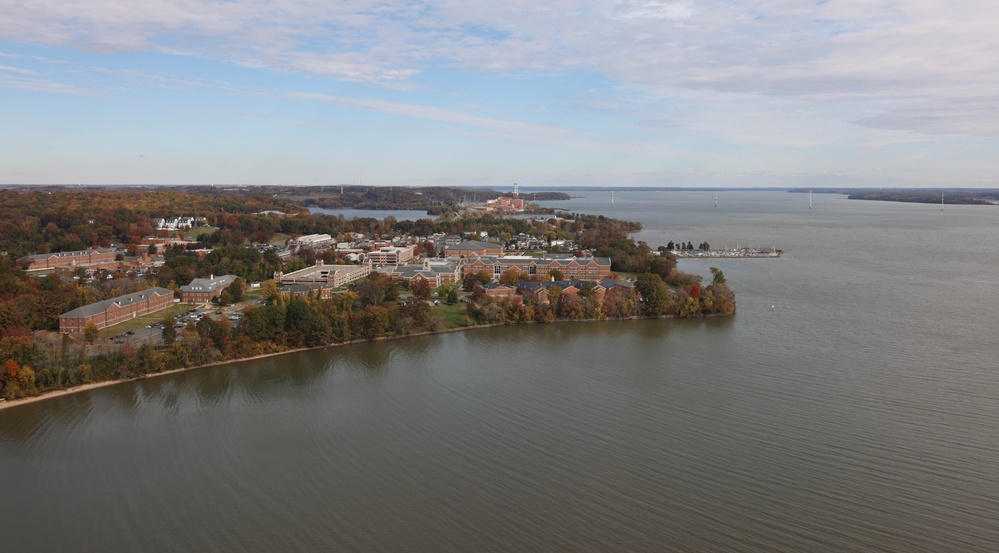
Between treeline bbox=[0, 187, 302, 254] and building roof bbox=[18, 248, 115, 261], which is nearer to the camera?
building roof bbox=[18, 248, 115, 261]

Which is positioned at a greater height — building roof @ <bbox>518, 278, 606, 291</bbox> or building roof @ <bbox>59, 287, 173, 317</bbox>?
building roof @ <bbox>518, 278, 606, 291</bbox>

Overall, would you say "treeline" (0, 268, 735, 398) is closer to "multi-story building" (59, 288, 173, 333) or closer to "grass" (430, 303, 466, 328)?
"grass" (430, 303, 466, 328)

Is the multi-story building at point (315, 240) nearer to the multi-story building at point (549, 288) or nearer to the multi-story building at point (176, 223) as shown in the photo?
the multi-story building at point (176, 223)

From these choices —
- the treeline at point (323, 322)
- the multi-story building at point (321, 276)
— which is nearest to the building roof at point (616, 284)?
the treeline at point (323, 322)

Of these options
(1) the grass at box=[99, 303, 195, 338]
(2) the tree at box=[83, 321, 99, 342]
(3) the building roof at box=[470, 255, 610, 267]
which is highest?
(3) the building roof at box=[470, 255, 610, 267]

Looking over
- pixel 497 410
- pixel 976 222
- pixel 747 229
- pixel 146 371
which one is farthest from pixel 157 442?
pixel 976 222

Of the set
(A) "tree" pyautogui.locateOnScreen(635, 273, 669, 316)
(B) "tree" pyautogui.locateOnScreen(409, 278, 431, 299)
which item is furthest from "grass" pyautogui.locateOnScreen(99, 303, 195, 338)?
(A) "tree" pyautogui.locateOnScreen(635, 273, 669, 316)
